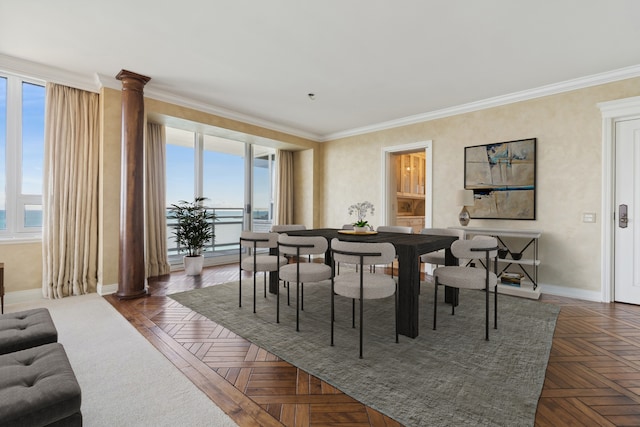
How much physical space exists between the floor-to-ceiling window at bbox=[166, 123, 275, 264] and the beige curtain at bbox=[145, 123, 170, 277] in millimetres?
280

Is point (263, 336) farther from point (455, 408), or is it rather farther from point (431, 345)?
point (455, 408)

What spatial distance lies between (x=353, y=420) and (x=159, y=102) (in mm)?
4543

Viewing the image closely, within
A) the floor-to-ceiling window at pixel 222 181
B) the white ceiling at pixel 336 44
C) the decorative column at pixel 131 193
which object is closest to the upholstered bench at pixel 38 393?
the decorative column at pixel 131 193

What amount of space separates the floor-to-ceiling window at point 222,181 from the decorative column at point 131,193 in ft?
4.91

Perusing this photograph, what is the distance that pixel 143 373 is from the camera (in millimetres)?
2002

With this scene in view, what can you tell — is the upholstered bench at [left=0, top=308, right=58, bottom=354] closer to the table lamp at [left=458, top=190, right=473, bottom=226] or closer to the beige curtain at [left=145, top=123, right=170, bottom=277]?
the beige curtain at [left=145, top=123, right=170, bottom=277]

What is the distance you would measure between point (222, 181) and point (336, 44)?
3853 millimetres

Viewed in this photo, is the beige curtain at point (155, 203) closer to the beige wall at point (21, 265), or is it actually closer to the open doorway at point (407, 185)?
the beige wall at point (21, 265)

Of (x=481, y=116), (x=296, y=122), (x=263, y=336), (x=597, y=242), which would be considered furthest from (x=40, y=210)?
(x=597, y=242)

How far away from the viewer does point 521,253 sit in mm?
3914

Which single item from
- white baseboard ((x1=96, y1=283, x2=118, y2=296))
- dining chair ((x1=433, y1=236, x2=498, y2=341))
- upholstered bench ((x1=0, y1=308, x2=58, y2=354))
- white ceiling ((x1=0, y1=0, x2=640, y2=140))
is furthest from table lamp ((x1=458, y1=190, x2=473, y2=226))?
white baseboard ((x1=96, y1=283, x2=118, y2=296))

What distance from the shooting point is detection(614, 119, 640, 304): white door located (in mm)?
3445

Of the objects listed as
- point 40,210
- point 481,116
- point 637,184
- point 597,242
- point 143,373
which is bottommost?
point 143,373

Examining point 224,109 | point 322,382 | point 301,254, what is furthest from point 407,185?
point 322,382
